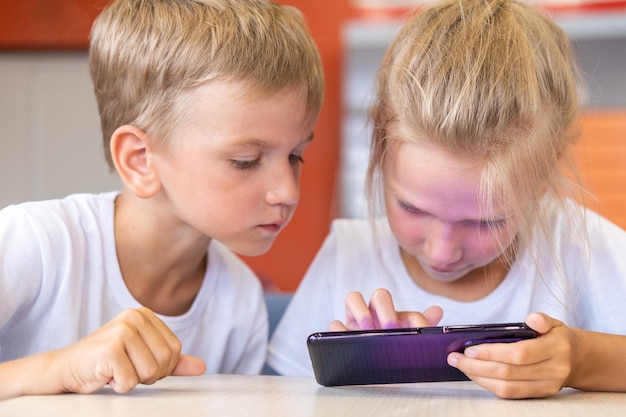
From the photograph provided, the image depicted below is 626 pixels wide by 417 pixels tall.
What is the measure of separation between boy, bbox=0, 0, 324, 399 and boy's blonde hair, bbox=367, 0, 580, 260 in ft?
0.46

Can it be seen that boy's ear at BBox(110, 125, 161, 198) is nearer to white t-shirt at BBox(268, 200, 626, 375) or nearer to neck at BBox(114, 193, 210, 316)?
neck at BBox(114, 193, 210, 316)

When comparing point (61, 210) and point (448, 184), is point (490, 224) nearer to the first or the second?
point (448, 184)

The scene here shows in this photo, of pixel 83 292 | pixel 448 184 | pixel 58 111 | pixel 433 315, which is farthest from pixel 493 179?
pixel 58 111

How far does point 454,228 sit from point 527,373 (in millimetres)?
273

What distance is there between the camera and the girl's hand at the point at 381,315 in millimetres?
816

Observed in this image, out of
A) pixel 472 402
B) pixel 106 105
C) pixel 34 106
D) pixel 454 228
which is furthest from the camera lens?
pixel 34 106

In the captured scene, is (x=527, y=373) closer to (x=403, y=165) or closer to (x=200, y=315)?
(x=403, y=165)

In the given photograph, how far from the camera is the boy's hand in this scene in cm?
67

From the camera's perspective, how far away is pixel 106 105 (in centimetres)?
108

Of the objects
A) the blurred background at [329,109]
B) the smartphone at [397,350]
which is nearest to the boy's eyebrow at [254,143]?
the smartphone at [397,350]

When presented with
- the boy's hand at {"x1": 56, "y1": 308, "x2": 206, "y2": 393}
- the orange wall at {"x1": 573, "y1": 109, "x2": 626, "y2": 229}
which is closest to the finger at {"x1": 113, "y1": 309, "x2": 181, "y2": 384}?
the boy's hand at {"x1": 56, "y1": 308, "x2": 206, "y2": 393}

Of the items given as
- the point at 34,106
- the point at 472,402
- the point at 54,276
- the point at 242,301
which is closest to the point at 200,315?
the point at 242,301

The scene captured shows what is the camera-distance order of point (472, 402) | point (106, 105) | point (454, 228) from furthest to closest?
point (106, 105)
point (454, 228)
point (472, 402)

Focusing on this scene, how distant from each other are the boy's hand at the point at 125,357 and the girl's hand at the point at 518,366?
10.1 inches
